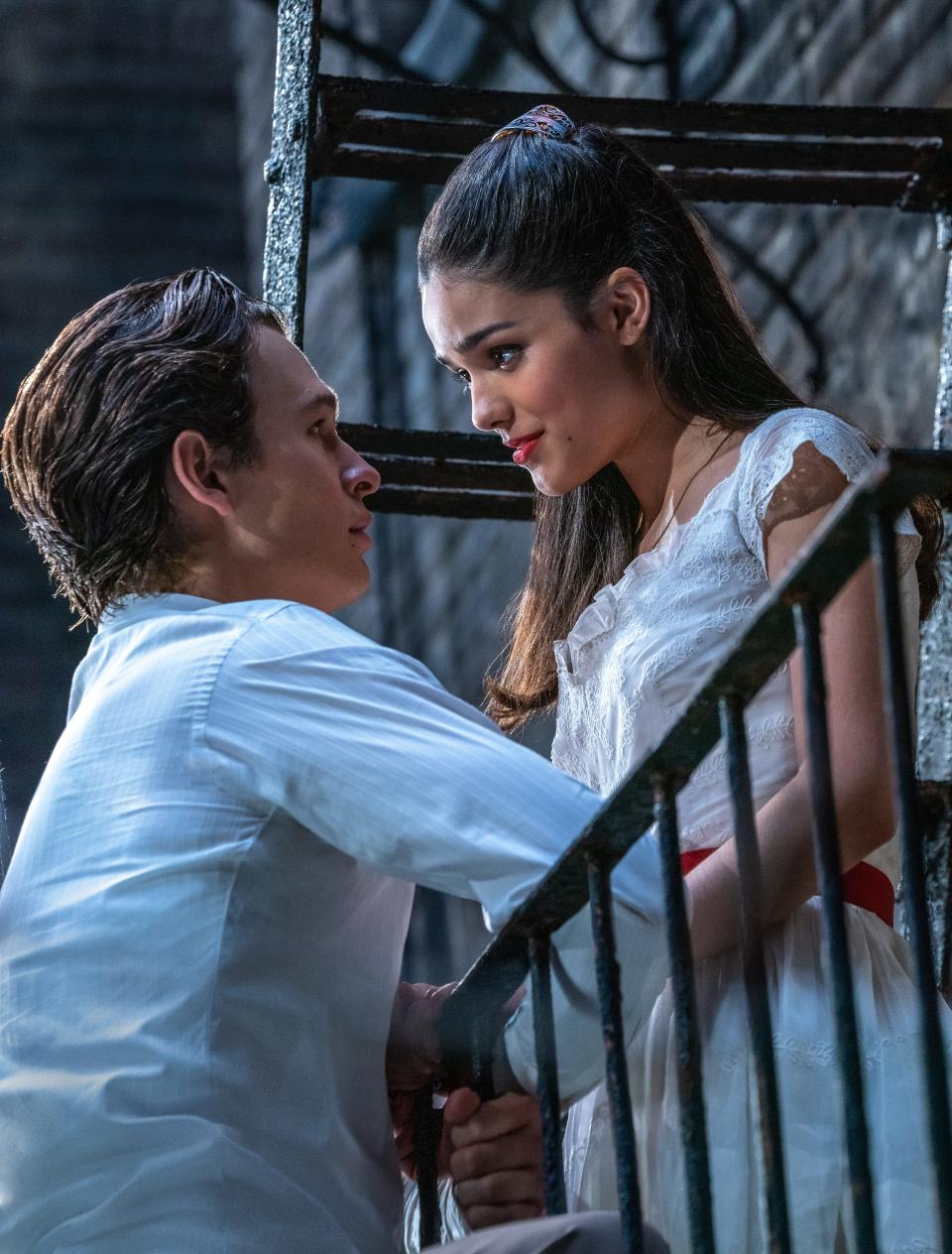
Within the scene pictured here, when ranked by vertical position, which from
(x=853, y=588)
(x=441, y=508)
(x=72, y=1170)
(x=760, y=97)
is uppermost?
(x=760, y=97)

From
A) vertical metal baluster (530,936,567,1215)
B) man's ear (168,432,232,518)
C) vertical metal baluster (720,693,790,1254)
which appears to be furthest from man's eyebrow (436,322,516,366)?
vertical metal baluster (720,693,790,1254)

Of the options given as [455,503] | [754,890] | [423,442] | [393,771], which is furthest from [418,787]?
[455,503]

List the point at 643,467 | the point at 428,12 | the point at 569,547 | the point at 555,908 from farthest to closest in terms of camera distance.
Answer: the point at 428,12, the point at 569,547, the point at 643,467, the point at 555,908

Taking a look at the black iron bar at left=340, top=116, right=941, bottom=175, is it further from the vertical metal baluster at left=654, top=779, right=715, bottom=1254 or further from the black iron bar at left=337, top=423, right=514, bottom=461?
the vertical metal baluster at left=654, top=779, right=715, bottom=1254

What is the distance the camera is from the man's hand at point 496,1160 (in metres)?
1.71

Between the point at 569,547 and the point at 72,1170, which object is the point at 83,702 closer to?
the point at 72,1170

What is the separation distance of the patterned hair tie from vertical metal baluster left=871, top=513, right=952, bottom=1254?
1375 mm

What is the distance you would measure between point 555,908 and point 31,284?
26.9ft

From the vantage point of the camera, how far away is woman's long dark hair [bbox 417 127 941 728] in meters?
2.31

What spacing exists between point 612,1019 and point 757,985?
22 cm

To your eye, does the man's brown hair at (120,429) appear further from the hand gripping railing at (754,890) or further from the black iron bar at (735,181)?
the black iron bar at (735,181)

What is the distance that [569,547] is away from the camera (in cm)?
250

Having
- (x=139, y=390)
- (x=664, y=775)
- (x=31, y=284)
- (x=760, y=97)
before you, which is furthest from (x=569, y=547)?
(x=31, y=284)

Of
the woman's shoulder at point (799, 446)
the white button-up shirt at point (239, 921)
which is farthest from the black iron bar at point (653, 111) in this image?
the white button-up shirt at point (239, 921)
